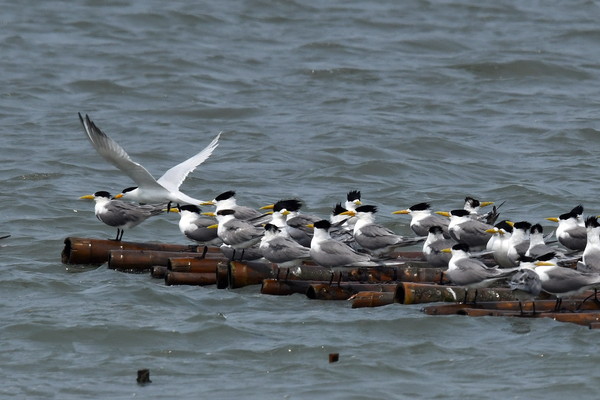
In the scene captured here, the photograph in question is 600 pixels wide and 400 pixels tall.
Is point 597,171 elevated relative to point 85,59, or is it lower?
lower

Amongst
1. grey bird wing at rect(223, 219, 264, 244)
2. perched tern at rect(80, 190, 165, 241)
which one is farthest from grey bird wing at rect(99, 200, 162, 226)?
grey bird wing at rect(223, 219, 264, 244)

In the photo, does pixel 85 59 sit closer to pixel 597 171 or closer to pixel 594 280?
pixel 597 171

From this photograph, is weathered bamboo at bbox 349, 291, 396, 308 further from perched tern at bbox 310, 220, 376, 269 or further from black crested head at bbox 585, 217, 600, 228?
black crested head at bbox 585, 217, 600, 228

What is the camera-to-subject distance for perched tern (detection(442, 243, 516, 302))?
10383mm

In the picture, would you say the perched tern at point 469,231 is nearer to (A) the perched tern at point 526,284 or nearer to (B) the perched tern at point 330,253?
(B) the perched tern at point 330,253

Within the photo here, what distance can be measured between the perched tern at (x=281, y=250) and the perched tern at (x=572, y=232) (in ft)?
8.12

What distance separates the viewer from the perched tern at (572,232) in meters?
11.8

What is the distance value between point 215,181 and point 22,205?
9.92ft

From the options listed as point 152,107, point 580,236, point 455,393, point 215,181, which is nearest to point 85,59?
point 152,107

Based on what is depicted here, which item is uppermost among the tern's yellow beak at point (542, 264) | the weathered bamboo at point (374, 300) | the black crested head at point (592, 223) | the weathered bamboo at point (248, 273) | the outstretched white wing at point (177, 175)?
the outstretched white wing at point (177, 175)

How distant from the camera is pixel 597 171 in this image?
59.8 feet

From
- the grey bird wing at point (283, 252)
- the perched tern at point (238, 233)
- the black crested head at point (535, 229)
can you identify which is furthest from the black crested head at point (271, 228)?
the black crested head at point (535, 229)

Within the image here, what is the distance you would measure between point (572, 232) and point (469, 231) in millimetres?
936

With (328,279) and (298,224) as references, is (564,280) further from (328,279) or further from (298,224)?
(298,224)
